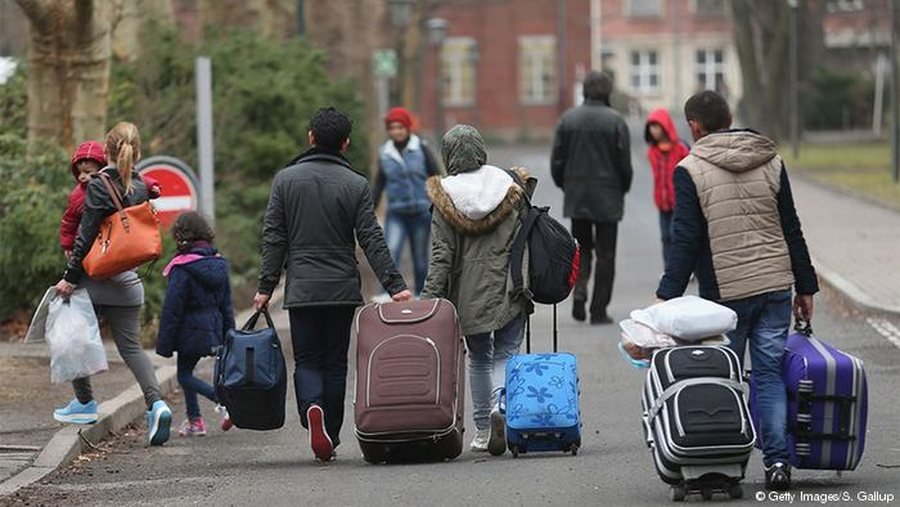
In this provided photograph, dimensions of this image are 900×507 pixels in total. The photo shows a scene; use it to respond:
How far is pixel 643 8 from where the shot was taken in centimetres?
10712

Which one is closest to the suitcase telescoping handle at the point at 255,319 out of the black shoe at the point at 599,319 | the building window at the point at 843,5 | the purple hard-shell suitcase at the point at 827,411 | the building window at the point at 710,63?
the purple hard-shell suitcase at the point at 827,411

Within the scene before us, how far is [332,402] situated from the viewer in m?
10.7

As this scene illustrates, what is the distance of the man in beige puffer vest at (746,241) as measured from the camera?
8.97 meters

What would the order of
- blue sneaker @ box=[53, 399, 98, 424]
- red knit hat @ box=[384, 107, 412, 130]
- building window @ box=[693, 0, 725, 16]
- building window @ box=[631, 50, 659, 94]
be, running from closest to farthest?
blue sneaker @ box=[53, 399, 98, 424] → red knit hat @ box=[384, 107, 412, 130] → building window @ box=[693, 0, 725, 16] → building window @ box=[631, 50, 659, 94]

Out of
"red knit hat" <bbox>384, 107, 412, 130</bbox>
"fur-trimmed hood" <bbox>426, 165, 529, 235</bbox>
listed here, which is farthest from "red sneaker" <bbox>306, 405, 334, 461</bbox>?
"red knit hat" <bbox>384, 107, 412, 130</bbox>

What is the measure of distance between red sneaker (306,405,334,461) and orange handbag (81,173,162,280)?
1.44 meters

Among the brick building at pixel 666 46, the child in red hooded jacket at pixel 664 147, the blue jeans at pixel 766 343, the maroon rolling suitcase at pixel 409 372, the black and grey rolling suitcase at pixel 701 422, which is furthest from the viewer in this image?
the brick building at pixel 666 46

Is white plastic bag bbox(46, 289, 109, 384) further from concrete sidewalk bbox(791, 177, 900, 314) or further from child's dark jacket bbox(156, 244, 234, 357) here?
concrete sidewalk bbox(791, 177, 900, 314)

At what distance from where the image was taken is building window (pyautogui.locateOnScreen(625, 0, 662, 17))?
107 m

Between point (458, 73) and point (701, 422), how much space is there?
81216 millimetres

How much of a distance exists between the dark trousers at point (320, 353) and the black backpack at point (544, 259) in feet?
2.98

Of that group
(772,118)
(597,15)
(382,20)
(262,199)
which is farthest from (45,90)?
(597,15)

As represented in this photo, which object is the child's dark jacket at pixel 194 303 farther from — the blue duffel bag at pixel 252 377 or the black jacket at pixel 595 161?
the black jacket at pixel 595 161

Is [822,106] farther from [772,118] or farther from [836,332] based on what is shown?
[836,332]
